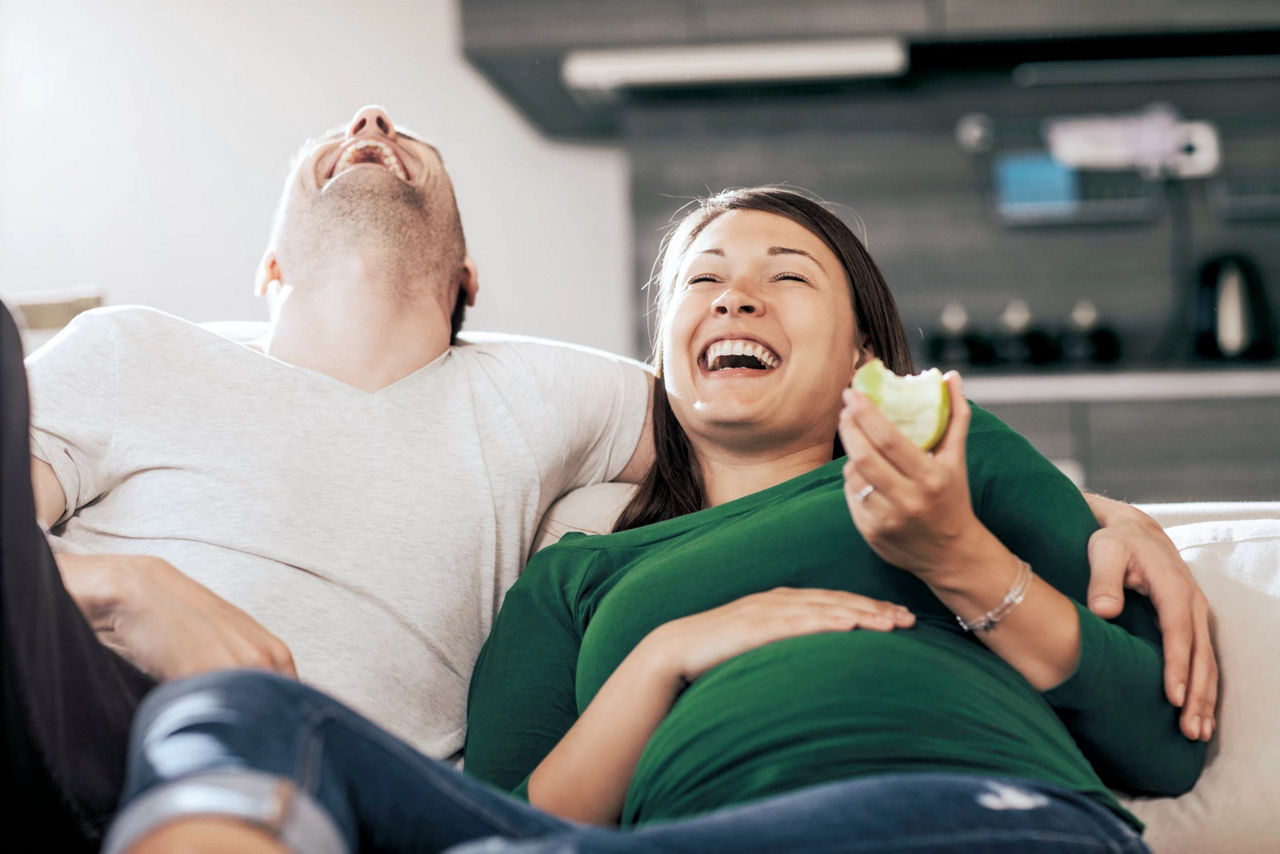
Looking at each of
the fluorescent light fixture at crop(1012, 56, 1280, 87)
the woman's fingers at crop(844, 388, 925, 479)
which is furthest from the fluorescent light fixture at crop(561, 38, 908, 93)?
the woman's fingers at crop(844, 388, 925, 479)

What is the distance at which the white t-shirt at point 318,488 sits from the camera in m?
1.42

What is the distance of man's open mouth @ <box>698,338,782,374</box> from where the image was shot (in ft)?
4.83

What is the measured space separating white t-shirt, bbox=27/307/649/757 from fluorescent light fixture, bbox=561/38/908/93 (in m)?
2.25

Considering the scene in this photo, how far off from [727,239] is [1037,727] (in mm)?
750

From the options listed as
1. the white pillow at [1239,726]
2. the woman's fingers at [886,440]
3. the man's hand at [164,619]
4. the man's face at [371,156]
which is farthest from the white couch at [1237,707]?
the man's face at [371,156]

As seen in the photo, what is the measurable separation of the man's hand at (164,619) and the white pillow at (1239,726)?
89cm

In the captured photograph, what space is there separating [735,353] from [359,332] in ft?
1.80

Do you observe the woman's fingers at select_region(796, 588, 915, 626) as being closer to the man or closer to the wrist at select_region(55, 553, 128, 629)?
the man

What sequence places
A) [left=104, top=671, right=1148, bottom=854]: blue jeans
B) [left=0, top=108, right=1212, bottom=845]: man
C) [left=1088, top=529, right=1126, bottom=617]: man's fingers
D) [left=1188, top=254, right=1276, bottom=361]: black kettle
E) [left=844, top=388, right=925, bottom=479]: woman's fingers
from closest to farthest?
[left=104, top=671, right=1148, bottom=854]: blue jeans, [left=844, top=388, right=925, bottom=479]: woman's fingers, [left=1088, top=529, right=1126, bottom=617]: man's fingers, [left=0, top=108, right=1212, bottom=845]: man, [left=1188, top=254, right=1276, bottom=361]: black kettle

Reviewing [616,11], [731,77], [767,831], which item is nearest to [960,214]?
[731,77]

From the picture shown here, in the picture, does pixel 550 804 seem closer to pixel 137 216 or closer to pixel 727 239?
pixel 727 239

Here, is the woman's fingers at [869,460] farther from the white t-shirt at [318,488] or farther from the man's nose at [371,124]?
the man's nose at [371,124]

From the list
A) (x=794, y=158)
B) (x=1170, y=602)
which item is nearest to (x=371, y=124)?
(x=1170, y=602)

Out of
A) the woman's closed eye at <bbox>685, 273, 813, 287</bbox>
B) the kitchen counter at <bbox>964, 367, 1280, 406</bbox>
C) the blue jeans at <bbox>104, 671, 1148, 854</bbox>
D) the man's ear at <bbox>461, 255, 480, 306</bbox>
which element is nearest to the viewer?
the blue jeans at <bbox>104, 671, 1148, 854</bbox>
